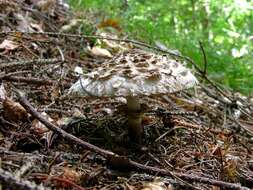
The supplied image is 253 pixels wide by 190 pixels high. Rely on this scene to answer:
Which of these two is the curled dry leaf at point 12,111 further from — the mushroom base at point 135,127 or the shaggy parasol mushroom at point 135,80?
the mushroom base at point 135,127

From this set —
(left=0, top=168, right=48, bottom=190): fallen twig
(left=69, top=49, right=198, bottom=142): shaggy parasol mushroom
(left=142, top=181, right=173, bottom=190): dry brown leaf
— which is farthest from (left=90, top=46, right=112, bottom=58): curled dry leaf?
(left=0, top=168, right=48, bottom=190): fallen twig

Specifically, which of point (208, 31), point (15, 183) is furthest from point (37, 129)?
point (208, 31)

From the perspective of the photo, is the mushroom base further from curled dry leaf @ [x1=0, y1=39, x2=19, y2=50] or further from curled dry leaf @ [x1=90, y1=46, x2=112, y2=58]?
curled dry leaf @ [x1=90, y1=46, x2=112, y2=58]

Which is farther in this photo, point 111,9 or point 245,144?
point 111,9

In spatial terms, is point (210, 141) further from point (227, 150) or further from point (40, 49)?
point (40, 49)

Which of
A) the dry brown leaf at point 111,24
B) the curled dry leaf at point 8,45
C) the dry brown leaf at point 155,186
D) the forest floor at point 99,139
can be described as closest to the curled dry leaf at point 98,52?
the forest floor at point 99,139

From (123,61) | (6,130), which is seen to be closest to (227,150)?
(123,61)

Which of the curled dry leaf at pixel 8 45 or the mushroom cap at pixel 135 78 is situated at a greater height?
the mushroom cap at pixel 135 78
